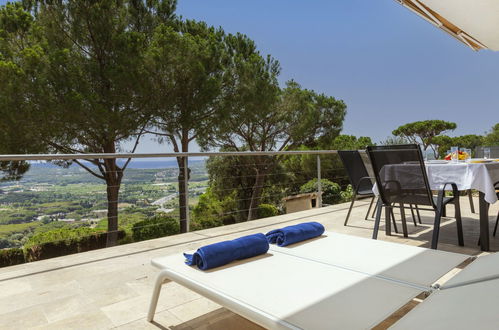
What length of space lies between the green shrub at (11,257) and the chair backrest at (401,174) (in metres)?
7.90

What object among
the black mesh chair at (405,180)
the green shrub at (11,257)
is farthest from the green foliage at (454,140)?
the green shrub at (11,257)

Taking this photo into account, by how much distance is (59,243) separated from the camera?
8297mm

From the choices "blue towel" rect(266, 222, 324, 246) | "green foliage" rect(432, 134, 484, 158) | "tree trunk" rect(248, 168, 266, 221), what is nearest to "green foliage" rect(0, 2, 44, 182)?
"tree trunk" rect(248, 168, 266, 221)

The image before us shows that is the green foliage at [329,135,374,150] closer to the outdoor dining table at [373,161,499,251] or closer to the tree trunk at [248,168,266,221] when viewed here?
the tree trunk at [248,168,266,221]

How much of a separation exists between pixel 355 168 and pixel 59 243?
7540 mm

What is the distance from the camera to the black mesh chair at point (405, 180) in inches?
97.2

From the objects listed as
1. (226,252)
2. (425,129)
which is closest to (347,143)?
(425,129)

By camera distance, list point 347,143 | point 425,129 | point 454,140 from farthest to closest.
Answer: point 425,129 → point 454,140 → point 347,143

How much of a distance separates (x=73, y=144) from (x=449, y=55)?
1975 centimetres

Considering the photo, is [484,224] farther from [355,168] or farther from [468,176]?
[355,168]

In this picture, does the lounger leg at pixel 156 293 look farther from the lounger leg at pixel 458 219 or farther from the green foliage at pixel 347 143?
the green foliage at pixel 347 143

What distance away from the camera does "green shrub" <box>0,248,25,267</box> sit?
7.35m

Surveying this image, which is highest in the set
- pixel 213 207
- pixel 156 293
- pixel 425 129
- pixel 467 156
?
pixel 425 129

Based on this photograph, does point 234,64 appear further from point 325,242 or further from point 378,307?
point 378,307
